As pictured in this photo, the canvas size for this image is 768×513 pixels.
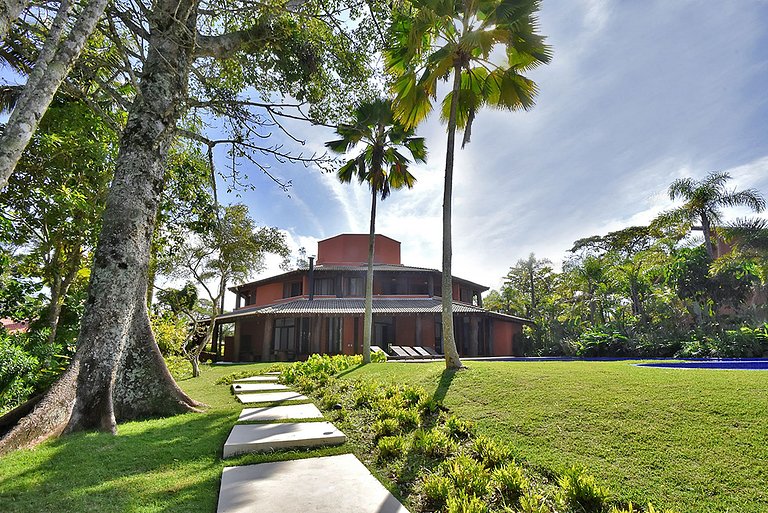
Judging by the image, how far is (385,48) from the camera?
8602 mm

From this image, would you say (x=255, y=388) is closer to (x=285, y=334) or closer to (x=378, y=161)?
(x=378, y=161)

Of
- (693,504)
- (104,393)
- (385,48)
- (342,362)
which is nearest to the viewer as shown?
(693,504)

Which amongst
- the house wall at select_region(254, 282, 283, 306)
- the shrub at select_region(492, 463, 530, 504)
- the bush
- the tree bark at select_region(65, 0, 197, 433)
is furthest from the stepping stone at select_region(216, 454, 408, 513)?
the house wall at select_region(254, 282, 283, 306)

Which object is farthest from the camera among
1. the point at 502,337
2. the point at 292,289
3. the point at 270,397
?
the point at 502,337

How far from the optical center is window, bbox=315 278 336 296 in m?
24.9

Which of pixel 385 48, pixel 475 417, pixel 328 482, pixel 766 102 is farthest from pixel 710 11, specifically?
pixel 328 482

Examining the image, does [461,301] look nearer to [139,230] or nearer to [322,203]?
[322,203]

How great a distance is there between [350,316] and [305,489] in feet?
63.9

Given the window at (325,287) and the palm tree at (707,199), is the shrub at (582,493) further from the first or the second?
the palm tree at (707,199)

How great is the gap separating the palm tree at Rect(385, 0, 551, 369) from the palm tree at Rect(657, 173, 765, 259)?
17956mm

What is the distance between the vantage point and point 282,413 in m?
6.03

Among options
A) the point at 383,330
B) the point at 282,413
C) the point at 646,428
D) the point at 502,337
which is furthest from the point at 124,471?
→ the point at 502,337

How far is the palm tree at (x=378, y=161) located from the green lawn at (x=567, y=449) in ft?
26.5

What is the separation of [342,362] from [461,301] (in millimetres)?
17803
